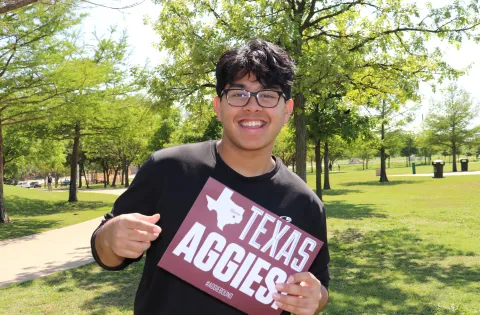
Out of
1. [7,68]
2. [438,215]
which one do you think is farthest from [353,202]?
[7,68]

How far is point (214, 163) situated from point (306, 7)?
916 centimetres

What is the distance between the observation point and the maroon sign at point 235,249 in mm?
1612

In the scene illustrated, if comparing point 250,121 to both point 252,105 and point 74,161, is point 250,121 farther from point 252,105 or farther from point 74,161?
point 74,161

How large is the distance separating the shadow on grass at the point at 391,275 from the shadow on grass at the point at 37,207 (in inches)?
500

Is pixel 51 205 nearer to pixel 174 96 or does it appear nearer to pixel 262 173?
pixel 174 96

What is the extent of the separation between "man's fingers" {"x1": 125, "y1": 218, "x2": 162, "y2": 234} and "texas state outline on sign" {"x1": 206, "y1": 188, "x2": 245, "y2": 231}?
284mm

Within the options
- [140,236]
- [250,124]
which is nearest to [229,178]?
[250,124]

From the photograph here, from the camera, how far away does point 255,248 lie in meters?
1.66

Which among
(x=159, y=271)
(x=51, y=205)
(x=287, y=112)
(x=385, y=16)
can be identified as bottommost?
(x=51, y=205)

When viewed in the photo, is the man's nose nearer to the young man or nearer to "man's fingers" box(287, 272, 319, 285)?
the young man

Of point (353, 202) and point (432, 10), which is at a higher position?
point (432, 10)

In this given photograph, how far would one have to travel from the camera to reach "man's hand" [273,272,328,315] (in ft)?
4.96

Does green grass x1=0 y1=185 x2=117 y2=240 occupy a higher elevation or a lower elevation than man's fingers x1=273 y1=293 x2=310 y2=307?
lower

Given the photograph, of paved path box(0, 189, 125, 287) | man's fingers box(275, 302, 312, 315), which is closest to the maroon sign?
man's fingers box(275, 302, 312, 315)
